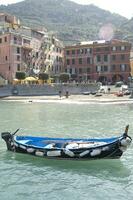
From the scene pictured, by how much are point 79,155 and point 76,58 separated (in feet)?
405

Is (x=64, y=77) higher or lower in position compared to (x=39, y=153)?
higher

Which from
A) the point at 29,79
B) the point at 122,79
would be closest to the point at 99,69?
the point at 122,79

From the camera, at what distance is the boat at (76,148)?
27.9 meters

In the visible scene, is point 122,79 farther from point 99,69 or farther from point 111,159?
point 111,159

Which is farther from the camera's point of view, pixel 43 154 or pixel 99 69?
pixel 99 69

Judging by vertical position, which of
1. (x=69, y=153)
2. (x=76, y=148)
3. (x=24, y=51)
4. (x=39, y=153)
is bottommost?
(x=39, y=153)

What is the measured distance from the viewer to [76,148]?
93.0ft

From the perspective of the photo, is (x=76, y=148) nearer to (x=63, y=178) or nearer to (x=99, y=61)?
(x=63, y=178)

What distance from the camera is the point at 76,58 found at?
150125mm

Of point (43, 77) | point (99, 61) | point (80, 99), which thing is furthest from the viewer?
point (99, 61)

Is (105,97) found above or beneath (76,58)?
beneath

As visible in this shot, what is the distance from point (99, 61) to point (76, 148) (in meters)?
120

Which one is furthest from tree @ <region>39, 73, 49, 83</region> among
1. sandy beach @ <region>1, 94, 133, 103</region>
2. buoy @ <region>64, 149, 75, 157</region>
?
buoy @ <region>64, 149, 75, 157</region>

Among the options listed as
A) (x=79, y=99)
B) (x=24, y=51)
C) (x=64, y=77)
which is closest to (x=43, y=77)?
(x=64, y=77)
